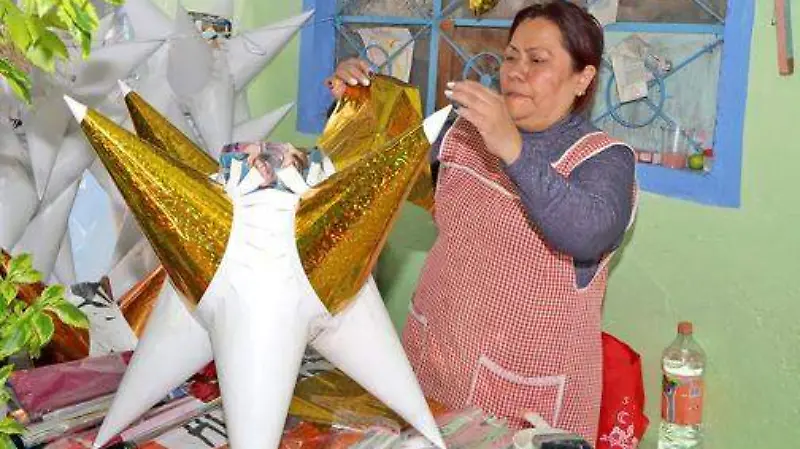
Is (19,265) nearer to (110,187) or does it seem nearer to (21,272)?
(21,272)

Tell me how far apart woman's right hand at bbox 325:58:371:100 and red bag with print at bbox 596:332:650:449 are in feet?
2.25

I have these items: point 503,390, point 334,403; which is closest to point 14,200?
point 334,403

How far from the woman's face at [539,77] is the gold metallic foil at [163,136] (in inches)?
22.1

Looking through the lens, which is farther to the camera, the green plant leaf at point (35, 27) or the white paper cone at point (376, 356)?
the white paper cone at point (376, 356)

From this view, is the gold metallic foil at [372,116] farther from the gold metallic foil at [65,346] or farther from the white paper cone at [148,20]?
the gold metallic foil at [65,346]

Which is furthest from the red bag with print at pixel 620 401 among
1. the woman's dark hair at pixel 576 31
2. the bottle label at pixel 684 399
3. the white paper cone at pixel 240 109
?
the white paper cone at pixel 240 109

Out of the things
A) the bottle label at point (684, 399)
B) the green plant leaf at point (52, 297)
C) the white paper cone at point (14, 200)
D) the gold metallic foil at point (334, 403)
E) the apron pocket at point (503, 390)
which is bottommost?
the bottle label at point (684, 399)

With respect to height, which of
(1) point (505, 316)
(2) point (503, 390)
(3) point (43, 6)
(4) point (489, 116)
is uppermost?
(3) point (43, 6)

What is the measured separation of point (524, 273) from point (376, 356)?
0.45m

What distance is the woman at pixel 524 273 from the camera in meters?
1.35

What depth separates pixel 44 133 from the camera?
125 cm

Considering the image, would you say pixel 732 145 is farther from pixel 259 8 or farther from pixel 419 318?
pixel 259 8

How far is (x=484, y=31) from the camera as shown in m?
2.00

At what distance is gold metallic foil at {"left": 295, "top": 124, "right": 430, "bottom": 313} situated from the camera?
876 mm
